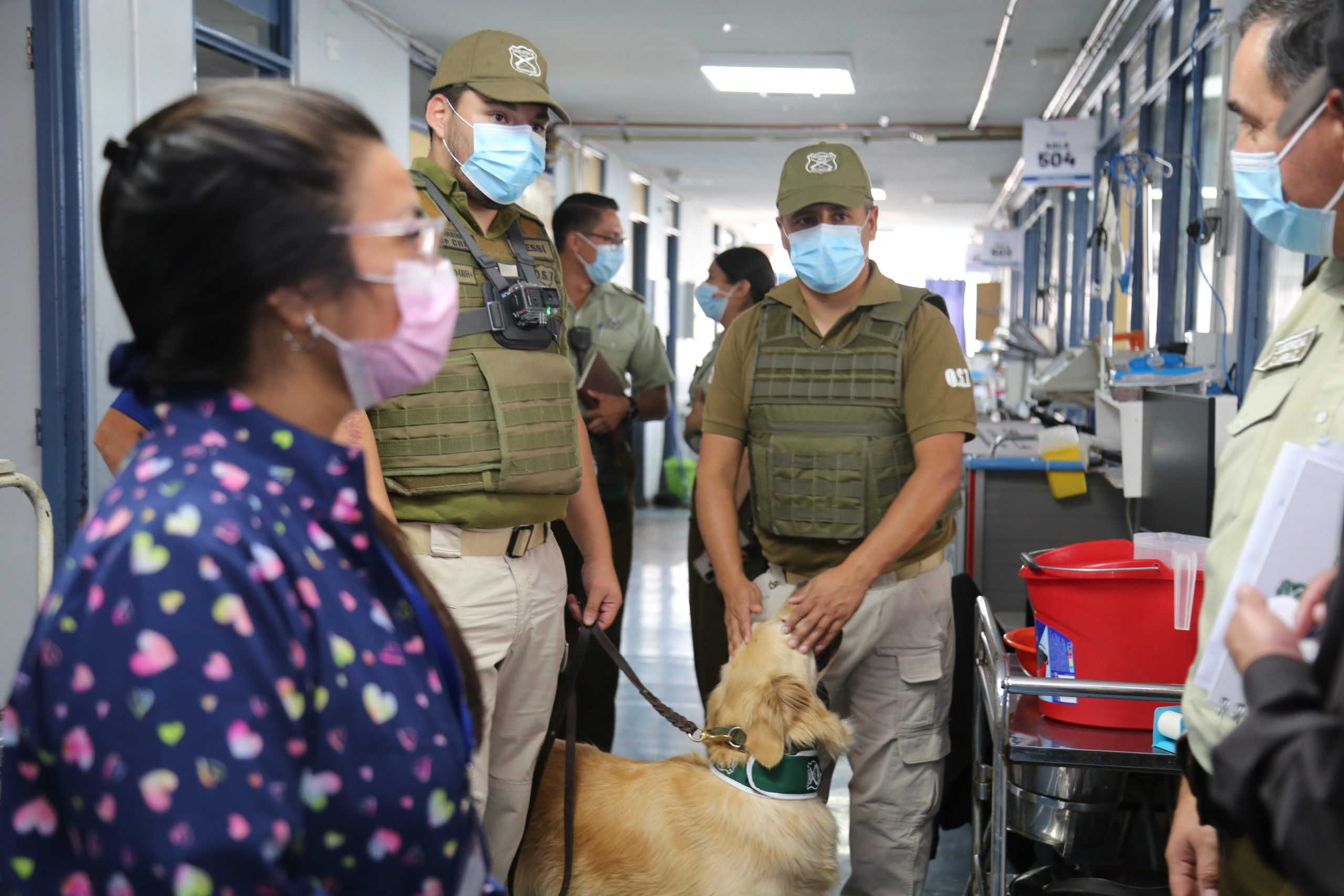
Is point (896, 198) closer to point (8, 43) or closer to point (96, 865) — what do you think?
point (8, 43)

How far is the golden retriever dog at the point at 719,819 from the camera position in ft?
6.88

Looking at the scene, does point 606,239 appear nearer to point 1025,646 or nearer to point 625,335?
point 625,335

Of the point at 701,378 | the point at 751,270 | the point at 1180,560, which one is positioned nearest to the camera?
the point at 1180,560

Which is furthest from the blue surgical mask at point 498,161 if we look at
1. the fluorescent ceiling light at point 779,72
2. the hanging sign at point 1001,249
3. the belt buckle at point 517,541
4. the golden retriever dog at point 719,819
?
the hanging sign at point 1001,249

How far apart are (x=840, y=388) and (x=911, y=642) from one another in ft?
2.03

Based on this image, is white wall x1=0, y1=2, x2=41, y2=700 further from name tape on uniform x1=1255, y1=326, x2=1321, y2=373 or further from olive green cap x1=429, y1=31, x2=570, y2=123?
name tape on uniform x1=1255, y1=326, x2=1321, y2=373

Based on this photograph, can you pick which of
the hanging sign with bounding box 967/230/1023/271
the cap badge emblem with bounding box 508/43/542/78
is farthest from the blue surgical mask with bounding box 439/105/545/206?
the hanging sign with bounding box 967/230/1023/271

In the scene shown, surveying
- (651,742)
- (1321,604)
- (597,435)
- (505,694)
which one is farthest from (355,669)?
(651,742)

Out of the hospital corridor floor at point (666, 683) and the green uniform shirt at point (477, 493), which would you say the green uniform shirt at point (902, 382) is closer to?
the green uniform shirt at point (477, 493)

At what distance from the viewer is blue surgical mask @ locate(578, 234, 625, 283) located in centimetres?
447

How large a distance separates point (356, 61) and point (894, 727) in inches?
192

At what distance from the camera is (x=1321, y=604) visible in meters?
0.95

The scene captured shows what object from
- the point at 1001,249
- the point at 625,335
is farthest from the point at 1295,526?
the point at 1001,249

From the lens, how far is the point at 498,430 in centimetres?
206
